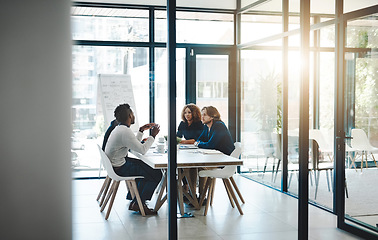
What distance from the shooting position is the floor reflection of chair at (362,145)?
14.8ft

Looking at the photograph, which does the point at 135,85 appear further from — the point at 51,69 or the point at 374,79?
the point at 374,79

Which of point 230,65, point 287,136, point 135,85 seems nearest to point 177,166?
point 135,85

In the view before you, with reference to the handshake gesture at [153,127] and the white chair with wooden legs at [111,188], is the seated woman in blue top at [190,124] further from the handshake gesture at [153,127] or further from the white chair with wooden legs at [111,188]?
the white chair with wooden legs at [111,188]

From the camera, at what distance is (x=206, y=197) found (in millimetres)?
4344

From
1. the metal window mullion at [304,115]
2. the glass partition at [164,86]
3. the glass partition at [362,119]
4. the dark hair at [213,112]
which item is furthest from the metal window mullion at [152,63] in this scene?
the glass partition at [362,119]

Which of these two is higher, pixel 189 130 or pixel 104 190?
pixel 189 130

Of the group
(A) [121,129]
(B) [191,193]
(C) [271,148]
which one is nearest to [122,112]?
(A) [121,129]

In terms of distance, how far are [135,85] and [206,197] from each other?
119 cm

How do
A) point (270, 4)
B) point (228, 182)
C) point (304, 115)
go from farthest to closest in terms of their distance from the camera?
1. point (270, 4)
2. point (304, 115)
3. point (228, 182)

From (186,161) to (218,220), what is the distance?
759 mm

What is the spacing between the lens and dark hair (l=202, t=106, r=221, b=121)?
417cm

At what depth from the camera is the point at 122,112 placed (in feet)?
13.2

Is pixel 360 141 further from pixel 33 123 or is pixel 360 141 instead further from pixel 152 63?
pixel 33 123

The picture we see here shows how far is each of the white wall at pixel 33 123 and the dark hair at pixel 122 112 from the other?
0.90 m
